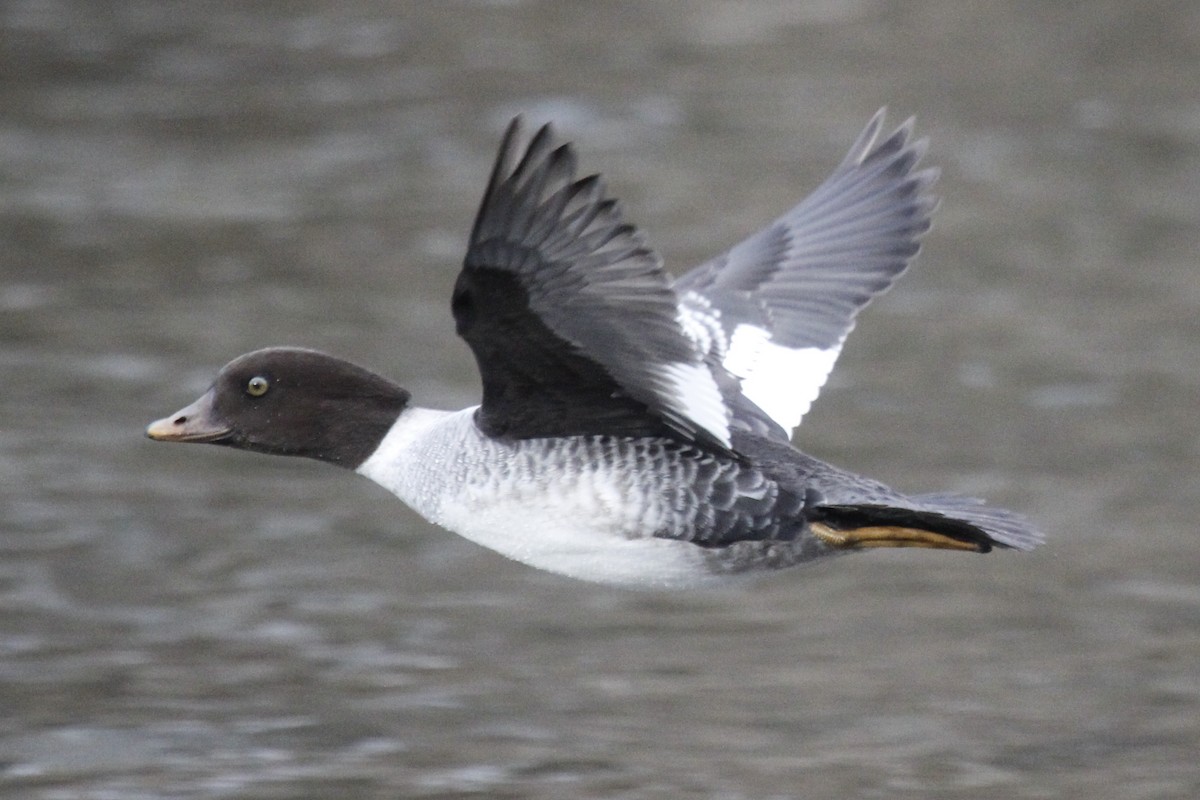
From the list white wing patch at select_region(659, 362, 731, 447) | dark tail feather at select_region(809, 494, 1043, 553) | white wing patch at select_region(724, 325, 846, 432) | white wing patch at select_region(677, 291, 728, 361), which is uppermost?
white wing patch at select_region(677, 291, 728, 361)

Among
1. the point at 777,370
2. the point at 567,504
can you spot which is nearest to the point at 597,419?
the point at 567,504

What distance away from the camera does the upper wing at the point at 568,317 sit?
167 inches

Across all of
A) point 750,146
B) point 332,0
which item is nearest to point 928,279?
point 750,146

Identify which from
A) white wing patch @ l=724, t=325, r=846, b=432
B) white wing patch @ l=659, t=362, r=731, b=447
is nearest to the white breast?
white wing patch @ l=659, t=362, r=731, b=447

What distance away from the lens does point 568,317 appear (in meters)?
4.47

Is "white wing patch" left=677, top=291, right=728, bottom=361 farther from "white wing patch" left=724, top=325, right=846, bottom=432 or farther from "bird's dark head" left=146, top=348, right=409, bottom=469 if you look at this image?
"bird's dark head" left=146, top=348, right=409, bottom=469

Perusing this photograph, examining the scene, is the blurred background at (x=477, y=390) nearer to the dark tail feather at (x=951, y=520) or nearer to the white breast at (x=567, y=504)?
the white breast at (x=567, y=504)

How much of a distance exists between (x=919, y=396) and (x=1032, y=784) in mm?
3239

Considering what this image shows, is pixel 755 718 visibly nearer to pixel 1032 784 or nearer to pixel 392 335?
pixel 1032 784

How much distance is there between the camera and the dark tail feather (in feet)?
15.7

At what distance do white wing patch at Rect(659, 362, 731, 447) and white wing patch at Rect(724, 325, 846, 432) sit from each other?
89cm

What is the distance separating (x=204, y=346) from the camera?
370 inches

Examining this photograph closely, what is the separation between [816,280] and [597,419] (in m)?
1.28

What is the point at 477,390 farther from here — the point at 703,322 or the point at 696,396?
the point at 696,396
